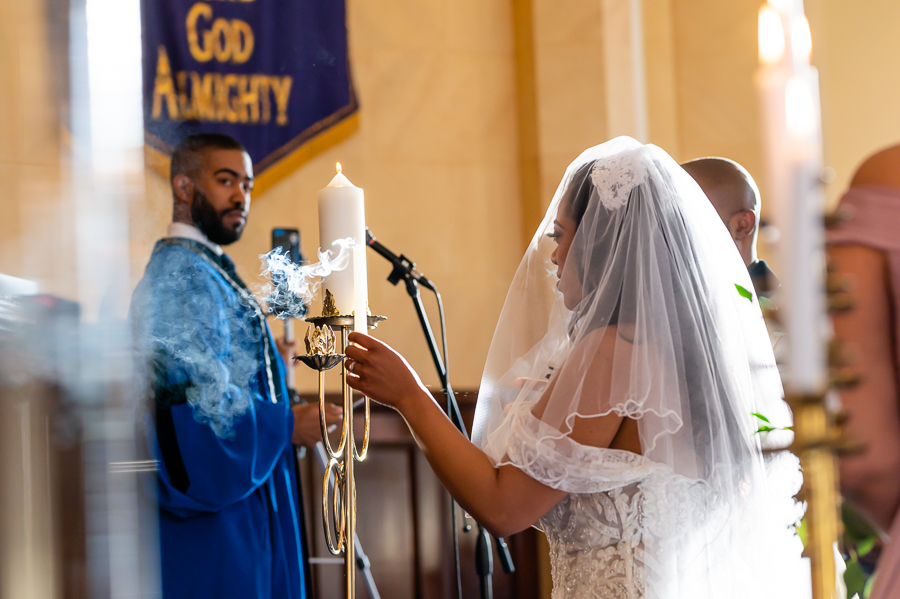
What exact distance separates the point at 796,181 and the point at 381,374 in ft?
3.41

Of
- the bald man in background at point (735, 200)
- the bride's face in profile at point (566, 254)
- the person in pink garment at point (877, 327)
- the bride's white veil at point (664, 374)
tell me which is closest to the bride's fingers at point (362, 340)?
the bride's white veil at point (664, 374)

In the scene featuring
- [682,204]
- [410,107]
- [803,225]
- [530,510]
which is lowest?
[530,510]

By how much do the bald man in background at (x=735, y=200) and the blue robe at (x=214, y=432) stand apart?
154cm

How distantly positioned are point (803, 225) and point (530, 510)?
111cm

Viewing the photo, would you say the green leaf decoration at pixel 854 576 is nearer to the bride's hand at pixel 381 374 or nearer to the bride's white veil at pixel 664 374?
the bride's white veil at pixel 664 374

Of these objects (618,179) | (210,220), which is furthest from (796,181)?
(210,220)

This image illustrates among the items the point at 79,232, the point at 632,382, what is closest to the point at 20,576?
the point at 79,232

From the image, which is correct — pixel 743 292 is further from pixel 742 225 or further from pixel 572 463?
pixel 742 225

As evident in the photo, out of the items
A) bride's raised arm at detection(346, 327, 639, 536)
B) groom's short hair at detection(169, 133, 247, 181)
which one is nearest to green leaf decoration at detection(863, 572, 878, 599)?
bride's raised arm at detection(346, 327, 639, 536)

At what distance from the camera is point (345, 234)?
1.19 metres

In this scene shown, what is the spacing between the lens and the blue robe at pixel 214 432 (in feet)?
7.48

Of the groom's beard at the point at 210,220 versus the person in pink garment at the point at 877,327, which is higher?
the groom's beard at the point at 210,220

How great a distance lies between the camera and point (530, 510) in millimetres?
1544

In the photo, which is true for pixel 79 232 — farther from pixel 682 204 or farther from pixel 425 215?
pixel 425 215
